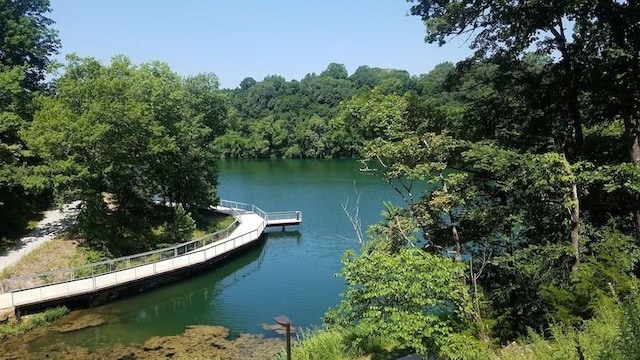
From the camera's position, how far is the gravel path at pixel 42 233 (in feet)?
73.6

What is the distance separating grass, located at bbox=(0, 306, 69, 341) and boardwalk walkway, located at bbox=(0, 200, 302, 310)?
46 cm

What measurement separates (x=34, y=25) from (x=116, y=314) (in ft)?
77.3

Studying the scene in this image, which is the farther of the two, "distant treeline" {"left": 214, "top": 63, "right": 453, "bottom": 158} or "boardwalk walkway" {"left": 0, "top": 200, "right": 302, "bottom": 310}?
"distant treeline" {"left": 214, "top": 63, "right": 453, "bottom": 158}

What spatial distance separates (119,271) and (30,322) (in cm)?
422

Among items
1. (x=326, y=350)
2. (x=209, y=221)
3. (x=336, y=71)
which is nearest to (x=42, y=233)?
(x=209, y=221)

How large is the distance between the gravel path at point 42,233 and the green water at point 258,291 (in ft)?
16.5

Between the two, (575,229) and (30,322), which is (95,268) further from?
(575,229)

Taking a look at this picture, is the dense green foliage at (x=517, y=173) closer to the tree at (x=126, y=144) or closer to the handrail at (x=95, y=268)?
the handrail at (x=95, y=268)

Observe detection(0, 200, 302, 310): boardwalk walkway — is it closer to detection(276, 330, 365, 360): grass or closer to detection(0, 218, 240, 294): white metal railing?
detection(0, 218, 240, 294): white metal railing

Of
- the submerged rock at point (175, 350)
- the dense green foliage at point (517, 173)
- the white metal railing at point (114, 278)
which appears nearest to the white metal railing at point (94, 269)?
the white metal railing at point (114, 278)

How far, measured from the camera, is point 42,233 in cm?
2586

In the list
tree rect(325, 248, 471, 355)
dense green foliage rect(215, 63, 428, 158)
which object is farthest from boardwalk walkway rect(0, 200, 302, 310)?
dense green foliage rect(215, 63, 428, 158)

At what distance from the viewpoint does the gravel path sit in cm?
2244

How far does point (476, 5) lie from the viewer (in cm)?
1225
